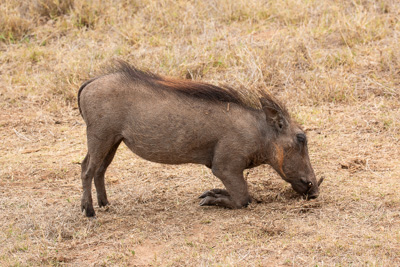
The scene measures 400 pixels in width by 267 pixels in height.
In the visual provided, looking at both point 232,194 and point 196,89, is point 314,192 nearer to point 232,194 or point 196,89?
point 232,194

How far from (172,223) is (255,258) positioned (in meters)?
0.93

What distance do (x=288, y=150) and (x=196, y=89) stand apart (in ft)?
3.00

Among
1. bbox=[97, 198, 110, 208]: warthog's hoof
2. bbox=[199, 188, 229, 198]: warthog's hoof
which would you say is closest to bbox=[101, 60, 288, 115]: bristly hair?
bbox=[199, 188, 229, 198]: warthog's hoof

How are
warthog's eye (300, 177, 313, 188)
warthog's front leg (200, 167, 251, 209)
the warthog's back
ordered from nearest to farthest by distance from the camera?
the warthog's back
warthog's front leg (200, 167, 251, 209)
warthog's eye (300, 177, 313, 188)

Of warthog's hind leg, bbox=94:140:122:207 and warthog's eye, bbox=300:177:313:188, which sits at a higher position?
warthog's eye, bbox=300:177:313:188

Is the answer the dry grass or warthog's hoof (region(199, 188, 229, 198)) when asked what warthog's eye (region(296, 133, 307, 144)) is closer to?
the dry grass

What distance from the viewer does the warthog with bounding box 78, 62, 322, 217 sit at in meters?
4.68

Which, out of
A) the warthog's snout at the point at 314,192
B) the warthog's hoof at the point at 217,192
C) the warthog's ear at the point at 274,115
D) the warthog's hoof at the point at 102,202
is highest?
the warthog's ear at the point at 274,115

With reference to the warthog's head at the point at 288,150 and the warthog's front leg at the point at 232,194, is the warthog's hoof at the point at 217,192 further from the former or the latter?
the warthog's head at the point at 288,150

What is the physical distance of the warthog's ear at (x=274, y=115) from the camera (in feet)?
15.8

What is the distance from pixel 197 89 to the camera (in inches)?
189

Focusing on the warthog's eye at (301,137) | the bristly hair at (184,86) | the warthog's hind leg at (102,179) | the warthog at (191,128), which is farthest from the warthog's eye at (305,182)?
the warthog's hind leg at (102,179)

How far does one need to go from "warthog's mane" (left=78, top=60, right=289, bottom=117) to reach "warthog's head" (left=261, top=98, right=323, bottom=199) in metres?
0.09

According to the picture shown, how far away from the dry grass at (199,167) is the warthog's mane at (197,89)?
0.86 metres
